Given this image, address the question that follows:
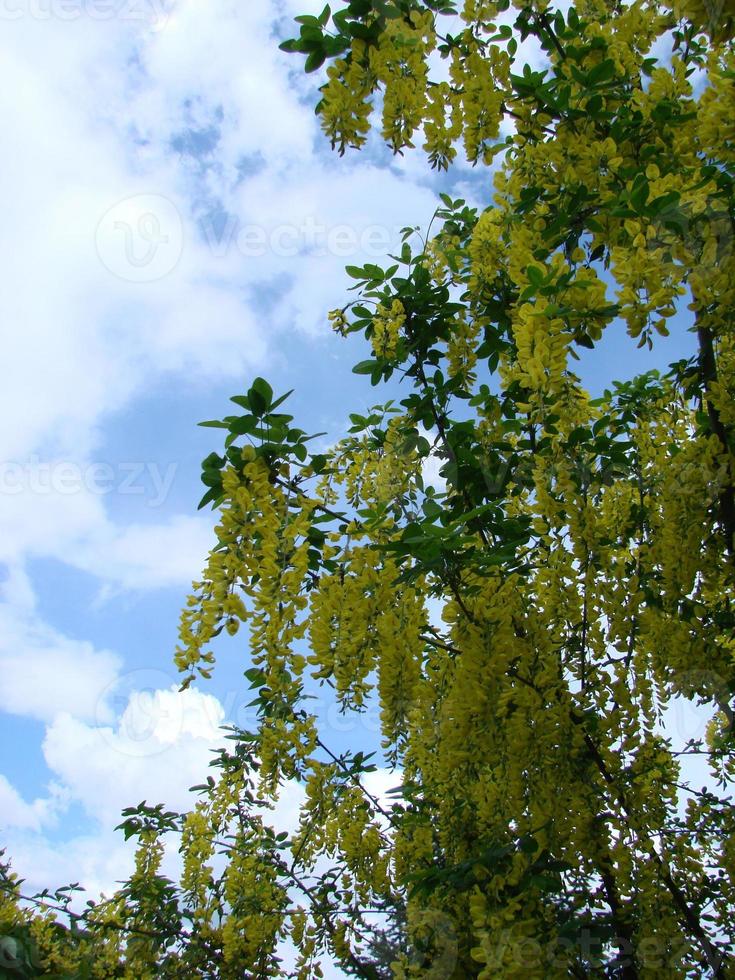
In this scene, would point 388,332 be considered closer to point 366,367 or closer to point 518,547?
point 366,367

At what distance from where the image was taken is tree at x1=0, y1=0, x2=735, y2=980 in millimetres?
2578

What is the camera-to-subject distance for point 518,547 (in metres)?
3.28

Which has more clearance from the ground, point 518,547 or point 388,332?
point 388,332

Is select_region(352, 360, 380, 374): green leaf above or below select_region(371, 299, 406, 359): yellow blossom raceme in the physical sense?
below

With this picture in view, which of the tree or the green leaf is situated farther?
the green leaf

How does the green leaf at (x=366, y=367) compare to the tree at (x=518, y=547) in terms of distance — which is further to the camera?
the green leaf at (x=366, y=367)

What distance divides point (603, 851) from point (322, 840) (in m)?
2.07

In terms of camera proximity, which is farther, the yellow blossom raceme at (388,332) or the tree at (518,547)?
the yellow blossom raceme at (388,332)

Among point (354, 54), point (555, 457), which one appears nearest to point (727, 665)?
point (555, 457)

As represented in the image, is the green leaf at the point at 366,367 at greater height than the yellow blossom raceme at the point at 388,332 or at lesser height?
lesser

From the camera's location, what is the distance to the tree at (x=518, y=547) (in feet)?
8.46

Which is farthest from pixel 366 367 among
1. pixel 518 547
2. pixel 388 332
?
pixel 518 547

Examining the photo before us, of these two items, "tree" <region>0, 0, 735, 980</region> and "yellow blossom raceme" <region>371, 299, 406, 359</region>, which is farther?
"yellow blossom raceme" <region>371, 299, 406, 359</region>

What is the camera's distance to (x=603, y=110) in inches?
128
